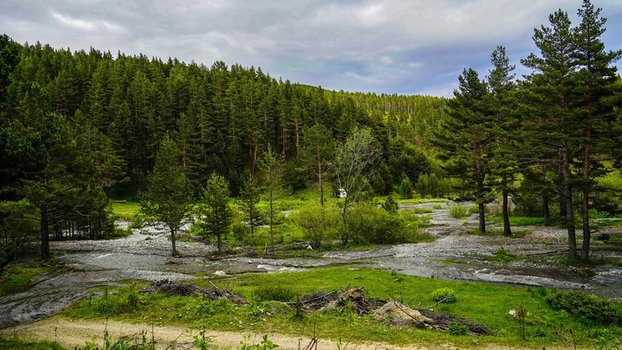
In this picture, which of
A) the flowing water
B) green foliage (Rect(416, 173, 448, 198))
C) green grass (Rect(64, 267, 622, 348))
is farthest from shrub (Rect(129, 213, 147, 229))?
green foliage (Rect(416, 173, 448, 198))

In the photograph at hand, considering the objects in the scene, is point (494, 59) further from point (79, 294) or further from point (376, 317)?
point (79, 294)

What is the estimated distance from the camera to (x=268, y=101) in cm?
11362

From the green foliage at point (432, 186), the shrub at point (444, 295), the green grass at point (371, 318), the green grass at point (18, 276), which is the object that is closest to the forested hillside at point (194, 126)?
the green foliage at point (432, 186)

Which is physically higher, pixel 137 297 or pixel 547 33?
pixel 547 33

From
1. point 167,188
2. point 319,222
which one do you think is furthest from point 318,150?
point 167,188

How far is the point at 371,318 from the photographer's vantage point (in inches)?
670

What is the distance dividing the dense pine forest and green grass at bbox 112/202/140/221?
526 cm

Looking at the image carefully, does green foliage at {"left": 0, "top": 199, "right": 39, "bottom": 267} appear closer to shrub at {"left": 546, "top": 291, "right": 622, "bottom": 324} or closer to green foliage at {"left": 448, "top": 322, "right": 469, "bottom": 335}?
green foliage at {"left": 448, "top": 322, "right": 469, "bottom": 335}

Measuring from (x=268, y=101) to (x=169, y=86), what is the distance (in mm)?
26346

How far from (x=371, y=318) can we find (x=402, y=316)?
123 centimetres

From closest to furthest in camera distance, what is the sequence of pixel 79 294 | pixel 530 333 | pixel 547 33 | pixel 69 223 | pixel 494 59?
pixel 530 333 → pixel 79 294 → pixel 547 33 → pixel 494 59 → pixel 69 223

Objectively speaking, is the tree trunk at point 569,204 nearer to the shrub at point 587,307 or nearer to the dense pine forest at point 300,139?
the dense pine forest at point 300,139

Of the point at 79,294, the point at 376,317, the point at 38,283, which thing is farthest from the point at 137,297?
the point at 38,283

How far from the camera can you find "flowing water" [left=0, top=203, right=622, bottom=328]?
25141 mm
